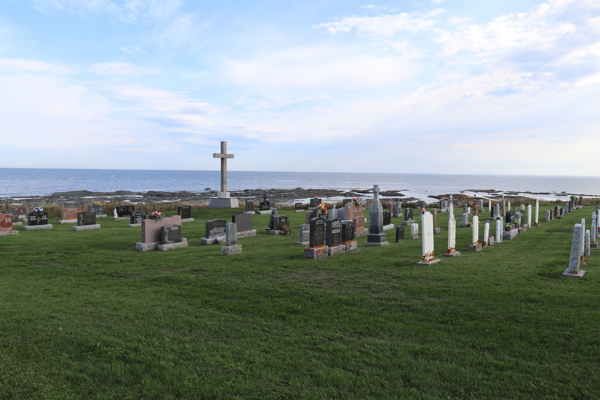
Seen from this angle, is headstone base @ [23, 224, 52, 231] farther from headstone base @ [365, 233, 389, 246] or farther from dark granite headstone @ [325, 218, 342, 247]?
headstone base @ [365, 233, 389, 246]

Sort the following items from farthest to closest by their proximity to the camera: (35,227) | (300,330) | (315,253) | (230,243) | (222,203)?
(222,203), (35,227), (230,243), (315,253), (300,330)

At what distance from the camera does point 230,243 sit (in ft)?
42.8

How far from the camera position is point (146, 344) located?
537 centimetres

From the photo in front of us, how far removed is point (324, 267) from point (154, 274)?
4.32m

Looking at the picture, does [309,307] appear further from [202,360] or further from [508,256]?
[508,256]

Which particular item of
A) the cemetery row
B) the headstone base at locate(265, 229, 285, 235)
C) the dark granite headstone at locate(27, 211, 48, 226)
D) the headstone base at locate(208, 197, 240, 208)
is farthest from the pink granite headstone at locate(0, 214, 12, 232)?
the headstone base at locate(208, 197, 240, 208)

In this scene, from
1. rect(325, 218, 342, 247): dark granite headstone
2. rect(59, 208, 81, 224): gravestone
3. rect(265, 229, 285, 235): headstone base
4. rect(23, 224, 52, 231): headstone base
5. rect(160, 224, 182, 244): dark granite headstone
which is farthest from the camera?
rect(59, 208, 81, 224): gravestone

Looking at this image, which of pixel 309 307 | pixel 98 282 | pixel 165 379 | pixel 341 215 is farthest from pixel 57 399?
pixel 341 215

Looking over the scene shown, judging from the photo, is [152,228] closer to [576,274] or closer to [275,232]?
[275,232]

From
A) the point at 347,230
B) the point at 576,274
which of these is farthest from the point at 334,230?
the point at 576,274

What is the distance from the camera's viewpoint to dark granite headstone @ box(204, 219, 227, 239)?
50.2ft

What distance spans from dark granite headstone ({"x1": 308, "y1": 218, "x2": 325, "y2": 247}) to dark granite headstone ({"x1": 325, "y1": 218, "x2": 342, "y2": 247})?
17 cm

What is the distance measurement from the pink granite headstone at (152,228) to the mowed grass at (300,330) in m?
2.81

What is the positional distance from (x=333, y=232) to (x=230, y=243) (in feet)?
11.2
